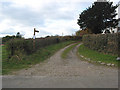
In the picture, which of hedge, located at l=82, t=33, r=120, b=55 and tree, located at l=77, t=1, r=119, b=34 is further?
tree, located at l=77, t=1, r=119, b=34

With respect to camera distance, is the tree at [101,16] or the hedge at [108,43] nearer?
the hedge at [108,43]

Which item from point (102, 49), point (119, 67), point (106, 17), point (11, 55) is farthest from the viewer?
point (106, 17)

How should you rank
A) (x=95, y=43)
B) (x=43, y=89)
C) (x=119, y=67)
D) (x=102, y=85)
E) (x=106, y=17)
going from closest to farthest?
(x=43, y=89), (x=102, y=85), (x=119, y=67), (x=95, y=43), (x=106, y=17)

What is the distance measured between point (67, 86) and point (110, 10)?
21.1 metres

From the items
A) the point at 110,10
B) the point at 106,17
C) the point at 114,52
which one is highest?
the point at 110,10

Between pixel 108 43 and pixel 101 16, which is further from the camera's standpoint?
pixel 101 16

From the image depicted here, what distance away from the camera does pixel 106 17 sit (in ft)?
65.6

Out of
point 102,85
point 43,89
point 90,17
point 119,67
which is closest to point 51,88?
point 43,89

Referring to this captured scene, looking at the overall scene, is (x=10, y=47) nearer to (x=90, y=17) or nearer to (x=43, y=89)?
(x=43, y=89)

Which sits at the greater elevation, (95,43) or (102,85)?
(95,43)

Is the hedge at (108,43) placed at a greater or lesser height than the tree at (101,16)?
lesser

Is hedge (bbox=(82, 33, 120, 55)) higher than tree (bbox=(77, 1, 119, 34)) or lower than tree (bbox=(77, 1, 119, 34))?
lower

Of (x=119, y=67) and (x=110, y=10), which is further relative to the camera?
(x=110, y=10)

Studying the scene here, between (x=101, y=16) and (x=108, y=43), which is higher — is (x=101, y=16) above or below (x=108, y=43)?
above
